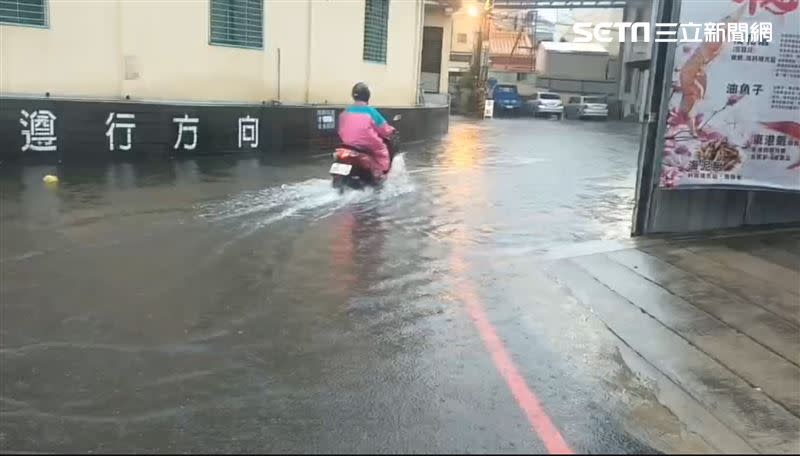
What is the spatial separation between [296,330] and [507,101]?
39848 millimetres

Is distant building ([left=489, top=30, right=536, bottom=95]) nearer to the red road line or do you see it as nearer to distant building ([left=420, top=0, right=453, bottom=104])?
distant building ([left=420, top=0, right=453, bottom=104])

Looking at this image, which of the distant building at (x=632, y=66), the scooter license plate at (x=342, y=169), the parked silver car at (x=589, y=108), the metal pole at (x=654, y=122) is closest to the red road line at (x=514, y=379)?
the metal pole at (x=654, y=122)

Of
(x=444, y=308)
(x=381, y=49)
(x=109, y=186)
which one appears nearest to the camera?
(x=444, y=308)

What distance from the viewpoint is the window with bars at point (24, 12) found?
12172mm

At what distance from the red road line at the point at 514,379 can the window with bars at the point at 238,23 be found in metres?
10.6

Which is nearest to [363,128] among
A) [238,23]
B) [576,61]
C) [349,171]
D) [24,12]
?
[349,171]

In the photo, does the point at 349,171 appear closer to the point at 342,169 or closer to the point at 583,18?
the point at 342,169

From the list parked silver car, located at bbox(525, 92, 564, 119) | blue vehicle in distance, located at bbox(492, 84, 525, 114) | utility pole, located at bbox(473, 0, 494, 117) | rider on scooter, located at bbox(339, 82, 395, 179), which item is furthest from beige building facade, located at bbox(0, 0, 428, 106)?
blue vehicle in distance, located at bbox(492, 84, 525, 114)

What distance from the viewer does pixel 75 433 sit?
3.78 metres

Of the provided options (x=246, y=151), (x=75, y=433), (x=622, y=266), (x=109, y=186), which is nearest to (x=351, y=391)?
(x=75, y=433)

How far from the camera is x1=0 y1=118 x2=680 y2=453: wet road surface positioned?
3.88 m

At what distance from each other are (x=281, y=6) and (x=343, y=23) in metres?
1.91

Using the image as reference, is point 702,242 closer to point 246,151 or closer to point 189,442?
point 189,442

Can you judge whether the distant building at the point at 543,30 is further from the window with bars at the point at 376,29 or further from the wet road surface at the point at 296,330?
the wet road surface at the point at 296,330
